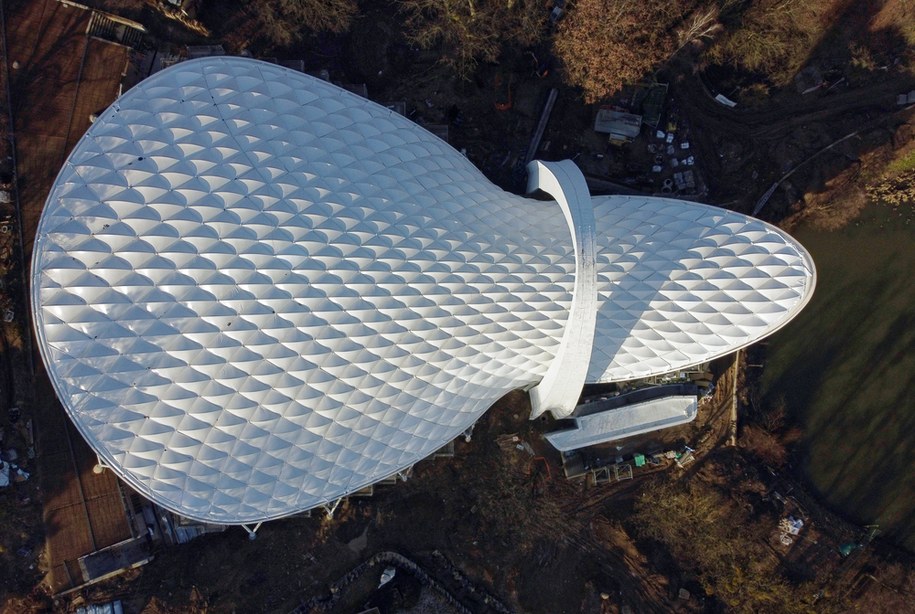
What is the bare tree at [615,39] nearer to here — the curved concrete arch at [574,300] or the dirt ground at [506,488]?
the dirt ground at [506,488]

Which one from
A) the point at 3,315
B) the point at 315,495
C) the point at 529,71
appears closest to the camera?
the point at 315,495

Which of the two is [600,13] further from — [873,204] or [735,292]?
[873,204]

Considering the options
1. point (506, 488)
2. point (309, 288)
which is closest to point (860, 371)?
point (506, 488)

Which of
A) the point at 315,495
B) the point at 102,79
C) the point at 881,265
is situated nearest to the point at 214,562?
the point at 315,495

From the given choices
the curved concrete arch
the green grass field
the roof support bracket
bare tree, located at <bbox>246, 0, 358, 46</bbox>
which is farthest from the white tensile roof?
the green grass field

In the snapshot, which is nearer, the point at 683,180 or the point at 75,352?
the point at 75,352

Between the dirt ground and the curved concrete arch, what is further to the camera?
the dirt ground

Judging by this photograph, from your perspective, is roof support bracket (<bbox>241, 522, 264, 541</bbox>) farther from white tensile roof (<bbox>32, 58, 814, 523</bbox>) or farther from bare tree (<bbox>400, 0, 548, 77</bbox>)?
bare tree (<bbox>400, 0, 548, 77</bbox>)

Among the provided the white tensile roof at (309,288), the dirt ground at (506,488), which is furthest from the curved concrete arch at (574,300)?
the dirt ground at (506,488)
